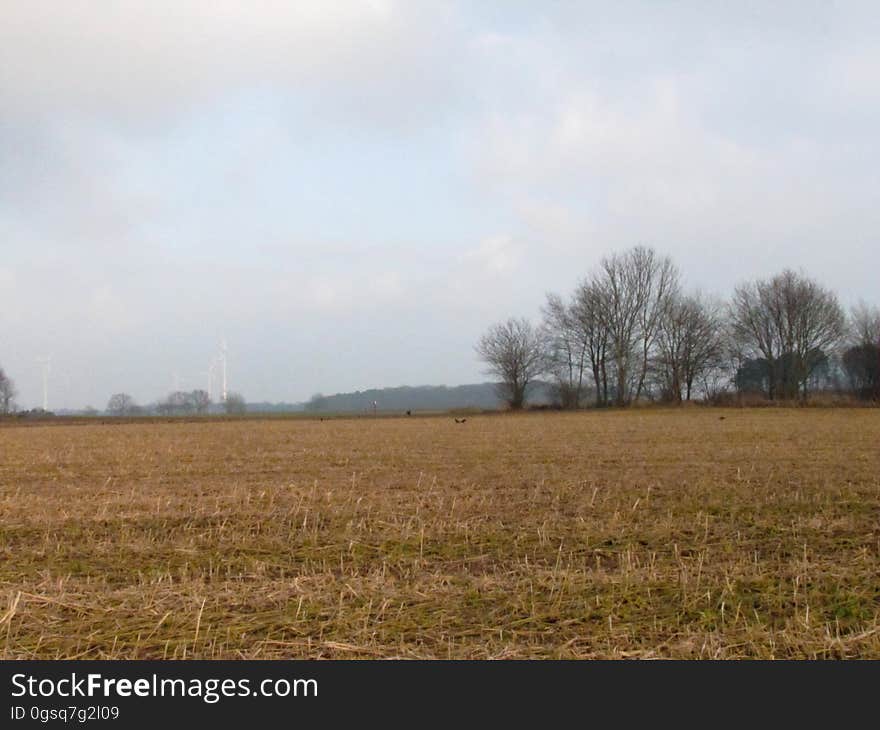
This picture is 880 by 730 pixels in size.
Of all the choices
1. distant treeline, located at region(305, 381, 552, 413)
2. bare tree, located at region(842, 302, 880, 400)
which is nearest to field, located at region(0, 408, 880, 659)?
bare tree, located at region(842, 302, 880, 400)

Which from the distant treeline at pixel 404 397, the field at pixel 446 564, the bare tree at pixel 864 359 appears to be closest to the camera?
the field at pixel 446 564

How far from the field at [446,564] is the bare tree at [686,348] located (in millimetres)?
71988

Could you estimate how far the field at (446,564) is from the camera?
534 centimetres

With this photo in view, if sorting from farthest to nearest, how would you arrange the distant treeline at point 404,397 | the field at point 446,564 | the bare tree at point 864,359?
the distant treeline at point 404,397 < the bare tree at point 864,359 < the field at point 446,564

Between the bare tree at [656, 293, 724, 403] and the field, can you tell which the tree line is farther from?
the field

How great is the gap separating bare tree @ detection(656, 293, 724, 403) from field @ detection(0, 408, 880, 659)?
71988mm

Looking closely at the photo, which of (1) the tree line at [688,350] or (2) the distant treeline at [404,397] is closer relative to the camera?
(1) the tree line at [688,350]

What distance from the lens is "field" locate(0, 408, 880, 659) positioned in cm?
534

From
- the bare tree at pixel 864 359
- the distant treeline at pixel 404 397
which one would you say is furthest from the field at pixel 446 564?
the distant treeline at pixel 404 397

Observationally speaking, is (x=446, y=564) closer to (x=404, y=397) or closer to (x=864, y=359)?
(x=864, y=359)

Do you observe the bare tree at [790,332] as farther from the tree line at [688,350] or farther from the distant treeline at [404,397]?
the distant treeline at [404,397]

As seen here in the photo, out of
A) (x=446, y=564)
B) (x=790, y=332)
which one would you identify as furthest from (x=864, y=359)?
(x=446, y=564)
